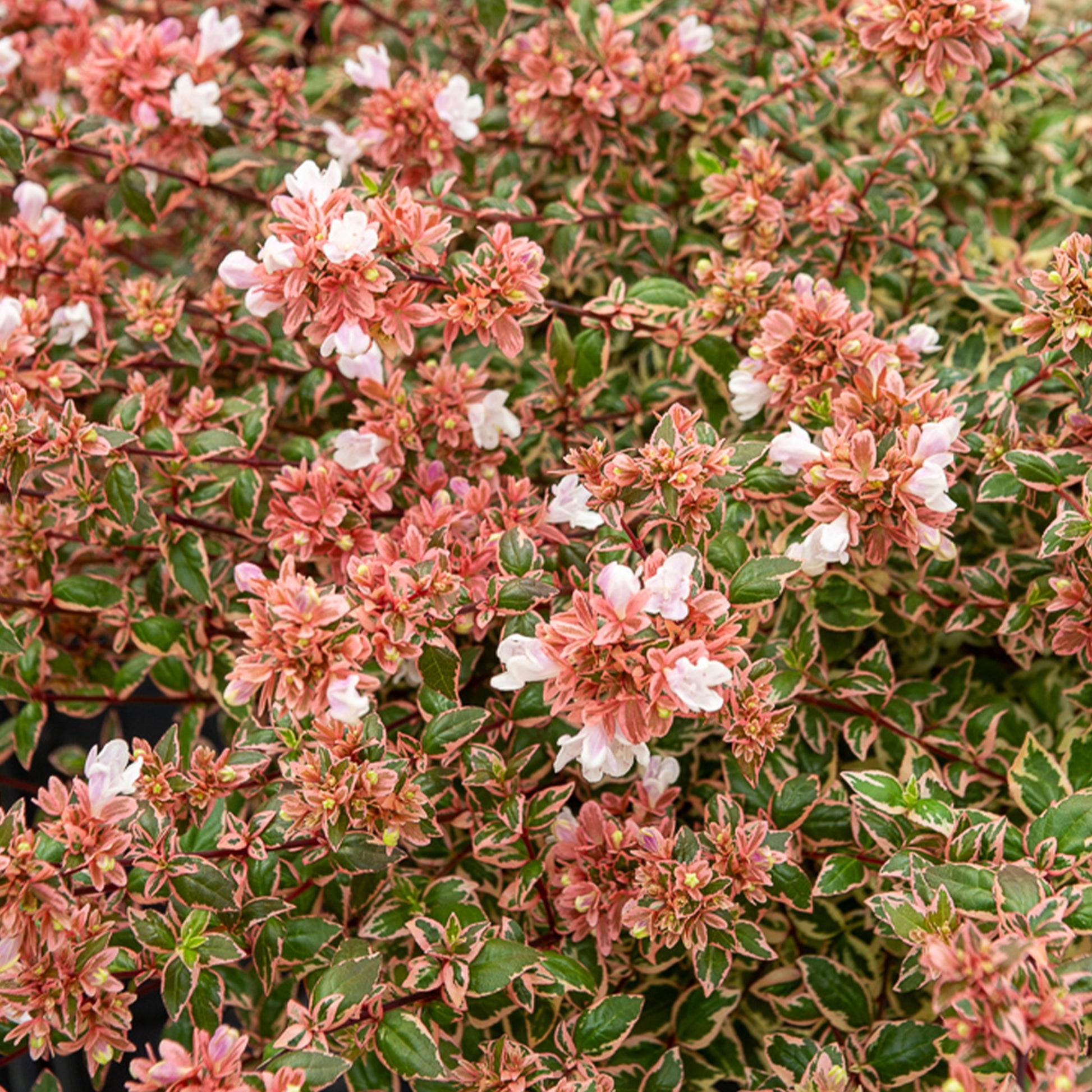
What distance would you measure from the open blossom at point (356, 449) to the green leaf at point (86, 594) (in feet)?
1.37

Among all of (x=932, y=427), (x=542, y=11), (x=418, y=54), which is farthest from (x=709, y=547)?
(x=418, y=54)

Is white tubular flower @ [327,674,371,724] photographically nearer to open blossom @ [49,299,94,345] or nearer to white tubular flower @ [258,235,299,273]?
white tubular flower @ [258,235,299,273]

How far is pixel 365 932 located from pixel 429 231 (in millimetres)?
781

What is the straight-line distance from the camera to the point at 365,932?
110 centimetres

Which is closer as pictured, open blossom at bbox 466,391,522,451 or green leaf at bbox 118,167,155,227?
open blossom at bbox 466,391,522,451

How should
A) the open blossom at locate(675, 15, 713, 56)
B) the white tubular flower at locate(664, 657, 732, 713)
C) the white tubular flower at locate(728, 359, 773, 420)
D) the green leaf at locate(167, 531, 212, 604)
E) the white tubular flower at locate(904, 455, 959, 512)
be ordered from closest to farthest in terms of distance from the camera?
the white tubular flower at locate(664, 657, 732, 713), the white tubular flower at locate(904, 455, 959, 512), the white tubular flower at locate(728, 359, 773, 420), the green leaf at locate(167, 531, 212, 604), the open blossom at locate(675, 15, 713, 56)

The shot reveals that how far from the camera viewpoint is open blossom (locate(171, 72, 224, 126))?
4.85 ft

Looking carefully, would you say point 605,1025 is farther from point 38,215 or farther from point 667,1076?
point 38,215

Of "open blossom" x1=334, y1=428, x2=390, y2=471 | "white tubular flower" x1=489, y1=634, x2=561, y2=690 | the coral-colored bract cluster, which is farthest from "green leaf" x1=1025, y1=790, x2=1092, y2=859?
"open blossom" x1=334, y1=428, x2=390, y2=471

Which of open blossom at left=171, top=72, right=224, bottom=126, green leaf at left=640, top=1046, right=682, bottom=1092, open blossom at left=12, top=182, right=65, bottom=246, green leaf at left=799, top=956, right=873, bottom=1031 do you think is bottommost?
green leaf at left=640, top=1046, right=682, bottom=1092

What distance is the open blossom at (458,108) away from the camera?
144 cm

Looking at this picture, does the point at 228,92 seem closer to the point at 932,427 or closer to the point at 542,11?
the point at 542,11

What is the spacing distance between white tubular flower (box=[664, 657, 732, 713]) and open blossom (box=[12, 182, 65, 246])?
118 centimetres

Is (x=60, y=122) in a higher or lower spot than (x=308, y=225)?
lower
